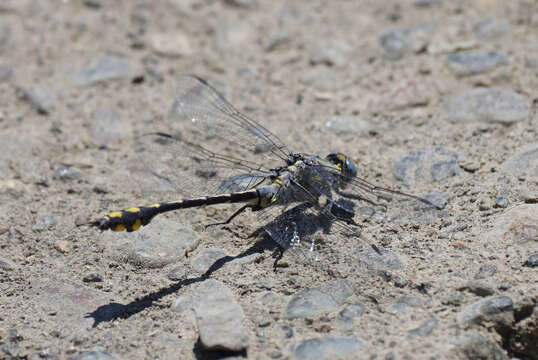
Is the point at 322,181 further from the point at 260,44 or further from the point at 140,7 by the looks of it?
the point at 140,7

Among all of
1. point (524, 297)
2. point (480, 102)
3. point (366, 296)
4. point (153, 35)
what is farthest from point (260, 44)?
point (524, 297)

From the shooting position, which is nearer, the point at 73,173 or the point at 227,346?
the point at 227,346

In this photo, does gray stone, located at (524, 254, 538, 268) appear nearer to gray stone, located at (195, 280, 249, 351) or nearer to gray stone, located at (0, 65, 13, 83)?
gray stone, located at (195, 280, 249, 351)

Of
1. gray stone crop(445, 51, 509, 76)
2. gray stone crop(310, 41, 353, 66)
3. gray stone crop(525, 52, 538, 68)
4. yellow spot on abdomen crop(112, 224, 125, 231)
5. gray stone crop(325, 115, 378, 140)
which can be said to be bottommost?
yellow spot on abdomen crop(112, 224, 125, 231)

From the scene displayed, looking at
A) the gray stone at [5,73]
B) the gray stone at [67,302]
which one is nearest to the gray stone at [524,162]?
the gray stone at [67,302]

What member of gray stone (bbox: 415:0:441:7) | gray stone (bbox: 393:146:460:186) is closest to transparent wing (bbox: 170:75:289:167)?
gray stone (bbox: 393:146:460:186)

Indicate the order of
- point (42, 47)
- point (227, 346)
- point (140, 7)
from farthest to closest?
point (140, 7), point (42, 47), point (227, 346)

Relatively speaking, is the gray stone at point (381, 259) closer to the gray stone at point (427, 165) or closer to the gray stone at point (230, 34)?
the gray stone at point (427, 165)
